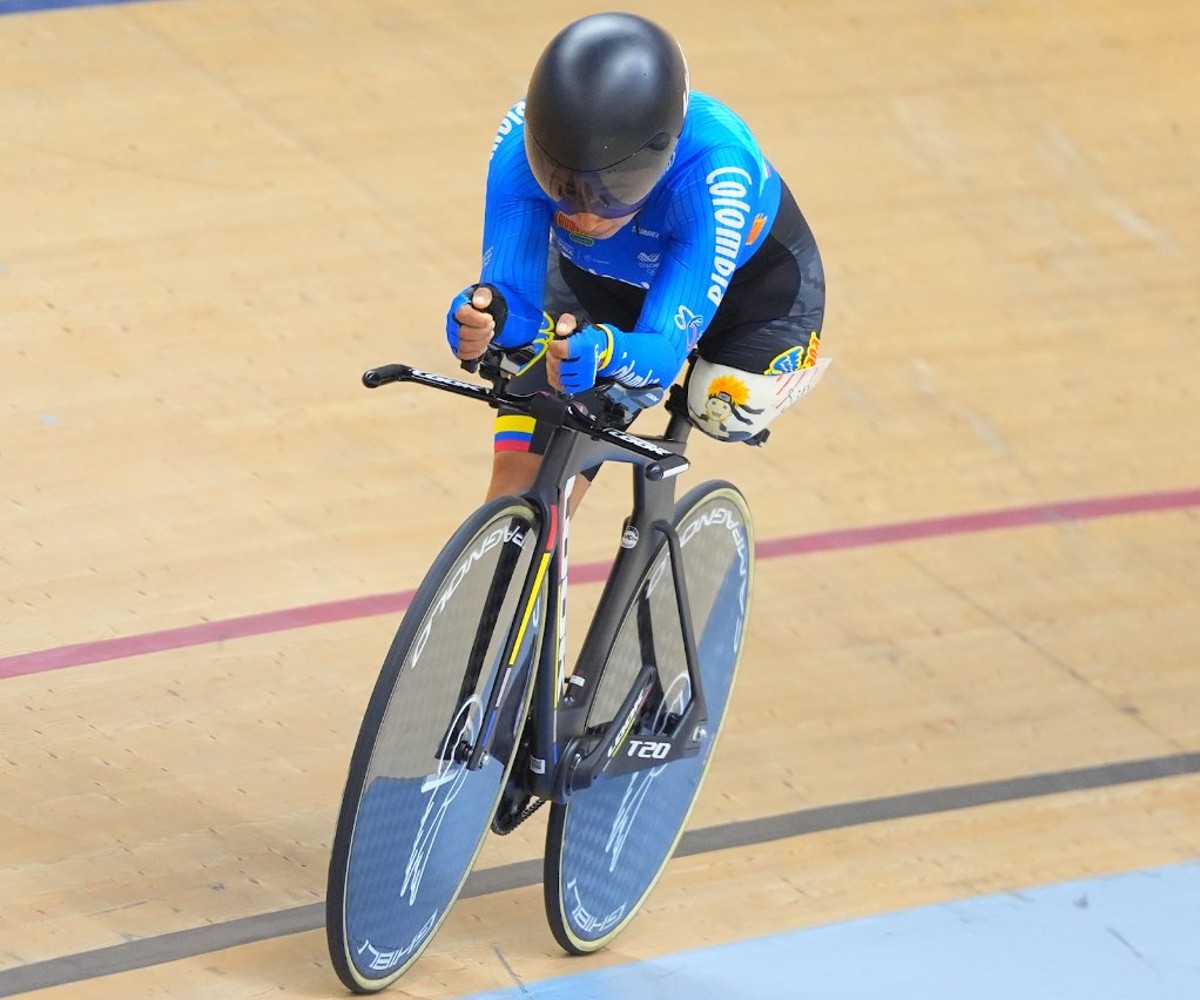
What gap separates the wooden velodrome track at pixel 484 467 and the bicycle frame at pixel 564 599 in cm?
38

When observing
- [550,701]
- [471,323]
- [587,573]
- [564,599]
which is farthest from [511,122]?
[587,573]

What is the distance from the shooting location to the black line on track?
3096 millimetres

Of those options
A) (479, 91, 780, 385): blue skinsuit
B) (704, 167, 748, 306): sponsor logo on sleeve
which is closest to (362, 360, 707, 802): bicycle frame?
(479, 91, 780, 385): blue skinsuit

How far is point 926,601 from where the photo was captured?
4531 mm

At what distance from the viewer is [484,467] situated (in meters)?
4.73

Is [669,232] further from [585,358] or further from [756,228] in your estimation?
[585,358]

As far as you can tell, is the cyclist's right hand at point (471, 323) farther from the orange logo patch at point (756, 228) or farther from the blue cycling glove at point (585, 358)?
the orange logo patch at point (756, 228)

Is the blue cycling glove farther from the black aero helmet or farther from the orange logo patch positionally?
the orange logo patch

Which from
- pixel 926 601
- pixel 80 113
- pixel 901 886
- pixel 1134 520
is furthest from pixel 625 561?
pixel 80 113

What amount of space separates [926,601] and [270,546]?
1.47 meters

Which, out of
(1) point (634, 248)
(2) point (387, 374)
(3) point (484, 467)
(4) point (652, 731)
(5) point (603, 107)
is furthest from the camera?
(3) point (484, 467)

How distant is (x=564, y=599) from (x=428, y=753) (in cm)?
32

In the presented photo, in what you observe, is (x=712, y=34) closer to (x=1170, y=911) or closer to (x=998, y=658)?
(x=998, y=658)

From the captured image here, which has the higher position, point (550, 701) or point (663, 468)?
point (663, 468)
